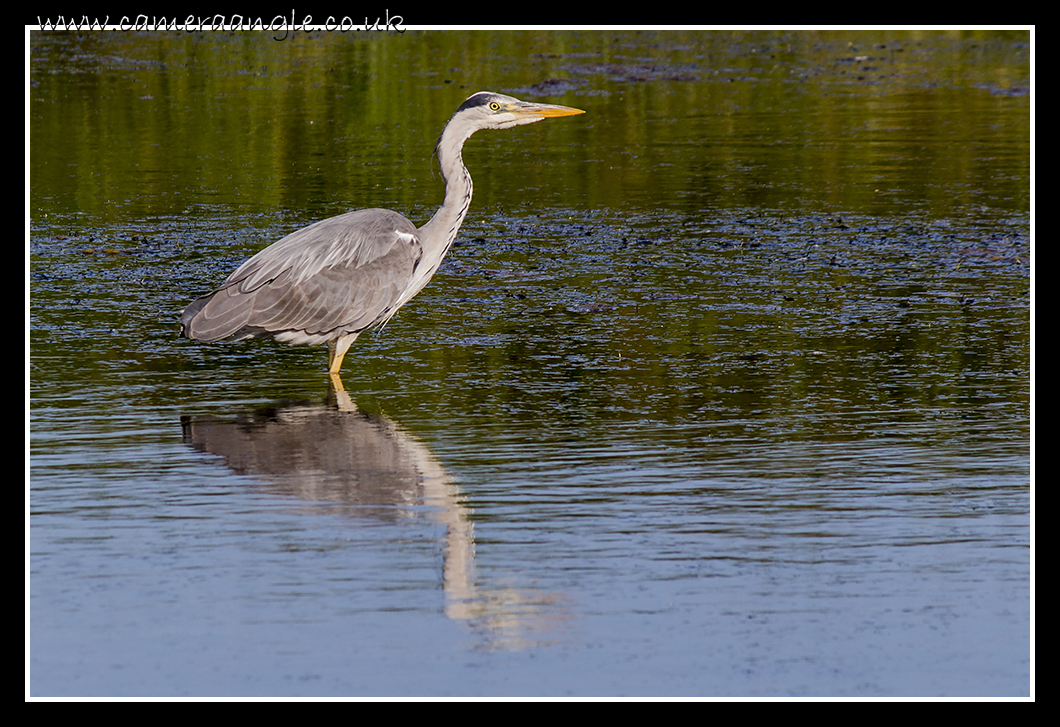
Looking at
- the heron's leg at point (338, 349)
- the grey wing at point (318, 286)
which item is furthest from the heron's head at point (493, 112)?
the heron's leg at point (338, 349)

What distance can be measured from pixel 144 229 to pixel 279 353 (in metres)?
4.37

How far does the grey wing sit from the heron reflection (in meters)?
0.71

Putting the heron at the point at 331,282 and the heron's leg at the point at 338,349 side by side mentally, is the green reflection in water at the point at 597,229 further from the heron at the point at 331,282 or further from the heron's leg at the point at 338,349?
the heron at the point at 331,282

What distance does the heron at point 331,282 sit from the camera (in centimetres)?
946

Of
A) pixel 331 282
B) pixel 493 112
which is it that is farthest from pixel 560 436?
pixel 493 112

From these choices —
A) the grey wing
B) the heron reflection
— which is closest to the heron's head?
the grey wing

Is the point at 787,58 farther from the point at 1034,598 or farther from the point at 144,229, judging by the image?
the point at 1034,598

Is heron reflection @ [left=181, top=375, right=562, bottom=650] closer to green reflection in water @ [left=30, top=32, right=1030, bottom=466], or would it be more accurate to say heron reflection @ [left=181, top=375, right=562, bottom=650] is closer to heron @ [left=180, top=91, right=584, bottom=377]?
green reflection in water @ [left=30, top=32, right=1030, bottom=466]

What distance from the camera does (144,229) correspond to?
14.0m

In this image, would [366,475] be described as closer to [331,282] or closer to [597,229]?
[331,282]

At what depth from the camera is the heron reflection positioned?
5.77 m

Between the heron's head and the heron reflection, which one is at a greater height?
the heron's head

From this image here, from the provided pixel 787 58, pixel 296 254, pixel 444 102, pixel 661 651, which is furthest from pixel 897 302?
pixel 787 58

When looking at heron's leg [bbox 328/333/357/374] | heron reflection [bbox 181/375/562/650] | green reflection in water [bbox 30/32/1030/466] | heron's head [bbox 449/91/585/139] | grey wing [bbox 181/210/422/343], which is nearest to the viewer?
heron reflection [bbox 181/375/562/650]
